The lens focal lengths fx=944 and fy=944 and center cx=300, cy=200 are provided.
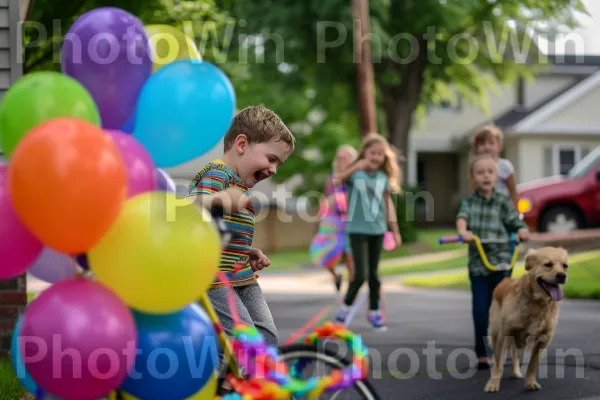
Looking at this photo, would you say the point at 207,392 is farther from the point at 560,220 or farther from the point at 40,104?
the point at 560,220

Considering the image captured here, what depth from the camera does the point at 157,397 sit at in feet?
11.7

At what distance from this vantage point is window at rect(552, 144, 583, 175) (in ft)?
120

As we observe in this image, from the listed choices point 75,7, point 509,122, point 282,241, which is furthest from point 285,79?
point 75,7

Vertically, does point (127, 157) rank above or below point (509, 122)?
below

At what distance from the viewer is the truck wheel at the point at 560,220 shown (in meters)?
21.6

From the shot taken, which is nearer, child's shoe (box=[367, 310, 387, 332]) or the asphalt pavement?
the asphalt pavement

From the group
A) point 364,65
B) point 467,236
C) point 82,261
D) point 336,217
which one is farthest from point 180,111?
point 364,65

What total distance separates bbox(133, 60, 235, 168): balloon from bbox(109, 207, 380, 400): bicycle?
0.99 ft

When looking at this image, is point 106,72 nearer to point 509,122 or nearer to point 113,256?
point 113,256

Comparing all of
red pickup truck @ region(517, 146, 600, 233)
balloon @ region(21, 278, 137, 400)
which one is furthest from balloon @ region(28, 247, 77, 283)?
red pickup truck @ region(517, 146, 600, 233)

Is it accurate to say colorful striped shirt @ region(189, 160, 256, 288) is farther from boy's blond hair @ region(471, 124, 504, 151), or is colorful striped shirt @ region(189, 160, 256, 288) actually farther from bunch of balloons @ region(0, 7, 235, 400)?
boy's blond hair @ region(471, 124, 504, 151)

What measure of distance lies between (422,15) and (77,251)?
26.0 m

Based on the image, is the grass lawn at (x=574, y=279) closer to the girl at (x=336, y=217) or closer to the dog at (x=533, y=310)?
the girl at (x=336, y=217)

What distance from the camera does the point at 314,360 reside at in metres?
3.92
